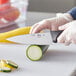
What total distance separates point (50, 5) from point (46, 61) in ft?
3.66

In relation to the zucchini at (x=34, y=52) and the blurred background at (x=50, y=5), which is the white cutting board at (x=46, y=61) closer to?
the zucchini at (x=34, y=52)

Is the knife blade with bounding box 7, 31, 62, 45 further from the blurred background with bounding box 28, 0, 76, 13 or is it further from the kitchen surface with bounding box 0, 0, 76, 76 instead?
the blurred background with bounding box 28, 0, 76, 13

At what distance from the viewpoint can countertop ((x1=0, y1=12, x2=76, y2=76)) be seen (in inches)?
29.0

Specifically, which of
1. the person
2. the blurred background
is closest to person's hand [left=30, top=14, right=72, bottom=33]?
the person

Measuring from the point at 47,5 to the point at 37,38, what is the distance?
3.61 ft

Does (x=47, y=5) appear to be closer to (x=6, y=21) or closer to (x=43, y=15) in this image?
(x=43, y=15)

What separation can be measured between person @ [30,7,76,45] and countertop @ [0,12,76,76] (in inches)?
2.4

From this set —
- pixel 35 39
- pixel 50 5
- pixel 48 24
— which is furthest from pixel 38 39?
pixel 50 5

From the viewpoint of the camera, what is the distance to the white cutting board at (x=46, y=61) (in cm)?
74

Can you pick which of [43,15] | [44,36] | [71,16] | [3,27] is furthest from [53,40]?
[43,15]

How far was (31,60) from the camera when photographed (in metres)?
0.81

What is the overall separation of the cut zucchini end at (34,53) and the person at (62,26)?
0.21 feet

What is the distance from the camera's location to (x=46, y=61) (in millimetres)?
817

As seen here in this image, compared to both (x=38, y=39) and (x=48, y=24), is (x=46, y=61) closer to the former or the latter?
(x=38, y=39)
